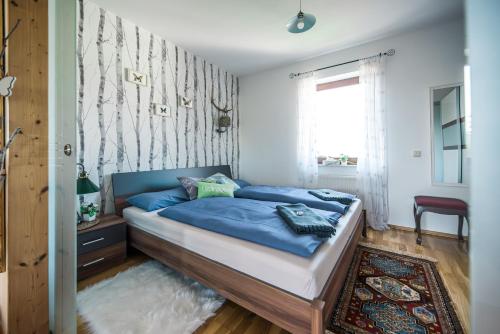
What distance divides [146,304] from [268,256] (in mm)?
1035

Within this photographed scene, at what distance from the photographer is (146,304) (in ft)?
4.83

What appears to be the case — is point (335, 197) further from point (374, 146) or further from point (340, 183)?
point (374, 146)

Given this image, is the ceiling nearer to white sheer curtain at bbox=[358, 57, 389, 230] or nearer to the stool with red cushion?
white sheer curtain at bbox=[358, 57, 389, 230]

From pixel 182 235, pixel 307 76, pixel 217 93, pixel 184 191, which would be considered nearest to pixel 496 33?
pixel 182 235

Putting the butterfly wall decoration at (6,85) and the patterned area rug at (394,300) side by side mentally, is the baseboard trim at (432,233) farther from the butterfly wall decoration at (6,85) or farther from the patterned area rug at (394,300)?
the butterfly wall decoration at (6,85)

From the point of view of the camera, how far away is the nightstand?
175 cm

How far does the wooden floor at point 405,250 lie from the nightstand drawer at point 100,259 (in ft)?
0.19

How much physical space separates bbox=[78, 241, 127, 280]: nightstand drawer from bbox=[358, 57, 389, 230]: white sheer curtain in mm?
3288

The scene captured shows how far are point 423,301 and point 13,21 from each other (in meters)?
2.96

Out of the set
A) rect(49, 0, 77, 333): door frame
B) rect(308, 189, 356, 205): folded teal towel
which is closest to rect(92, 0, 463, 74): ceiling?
rect(49, 0, 77, 333): door frame

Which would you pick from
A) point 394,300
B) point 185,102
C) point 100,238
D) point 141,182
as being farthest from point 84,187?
point 394,300

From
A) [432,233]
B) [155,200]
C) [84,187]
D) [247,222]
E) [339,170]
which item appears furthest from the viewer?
[339,170]

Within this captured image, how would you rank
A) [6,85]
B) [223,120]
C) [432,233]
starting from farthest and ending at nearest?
[223,120]
[432,233]
[6,85]

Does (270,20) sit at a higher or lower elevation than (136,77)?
higher
